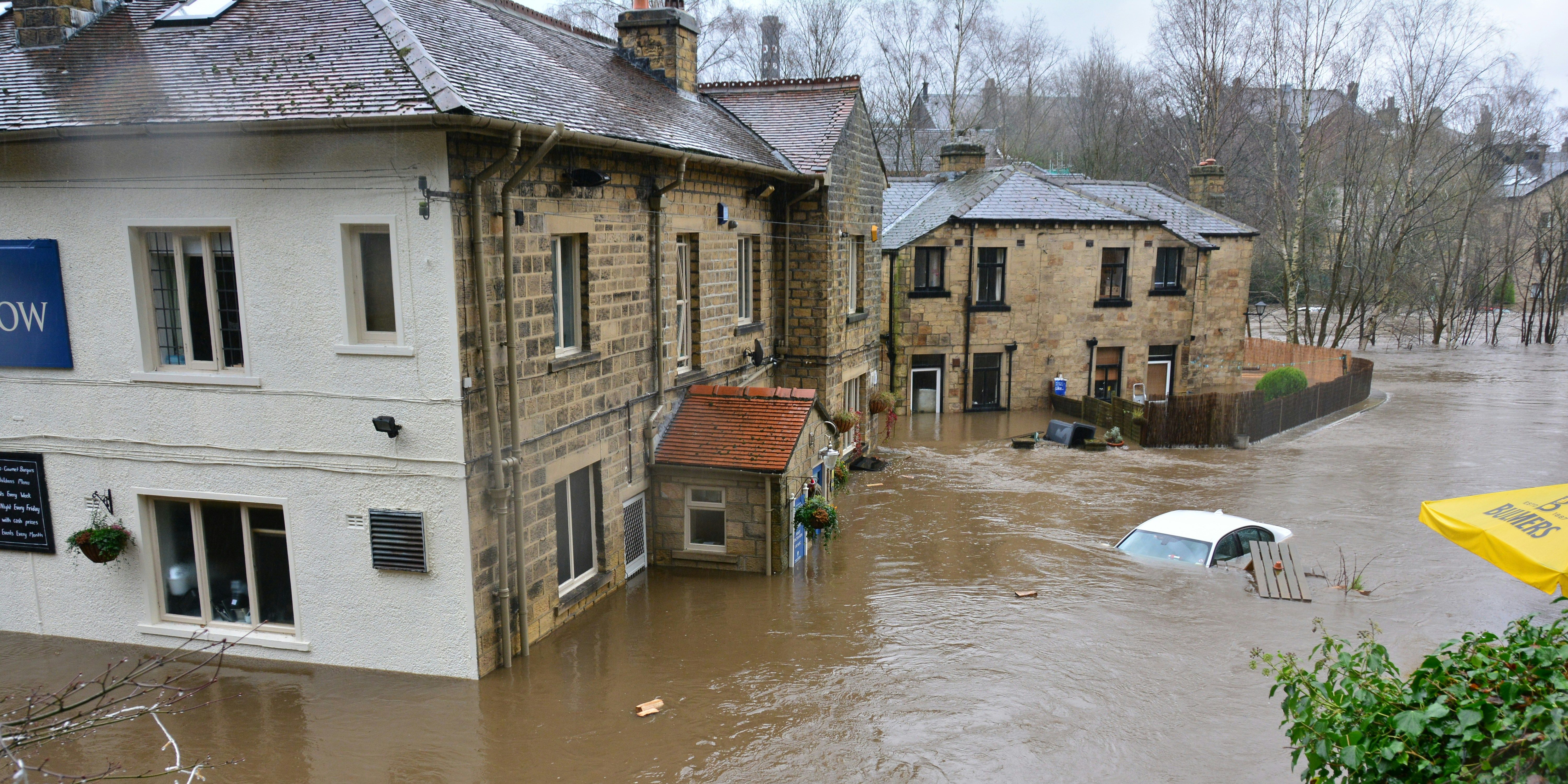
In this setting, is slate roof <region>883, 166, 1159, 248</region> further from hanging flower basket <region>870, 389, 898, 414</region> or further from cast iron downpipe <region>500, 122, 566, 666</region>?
cast iron downpipe <region>500, 122, 566, 666</region>

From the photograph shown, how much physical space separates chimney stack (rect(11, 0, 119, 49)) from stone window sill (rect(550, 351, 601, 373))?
20.6ft

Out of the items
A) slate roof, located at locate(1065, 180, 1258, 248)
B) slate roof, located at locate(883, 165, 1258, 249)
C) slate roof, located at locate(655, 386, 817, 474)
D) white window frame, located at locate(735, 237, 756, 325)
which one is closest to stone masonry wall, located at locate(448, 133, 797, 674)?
slate roof, located at locate(655, 386, 817, 474)

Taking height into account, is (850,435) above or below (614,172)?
below

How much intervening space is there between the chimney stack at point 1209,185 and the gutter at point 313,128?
2840 cm

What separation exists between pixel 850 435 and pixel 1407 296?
1435 inches

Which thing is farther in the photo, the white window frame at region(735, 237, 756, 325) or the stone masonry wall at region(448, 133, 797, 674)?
the white window frame at region(735, 237, 756, 325)

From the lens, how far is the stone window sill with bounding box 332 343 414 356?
9.03m

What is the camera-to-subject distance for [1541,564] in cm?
757

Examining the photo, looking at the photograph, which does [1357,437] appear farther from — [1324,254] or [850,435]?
[1324,254]

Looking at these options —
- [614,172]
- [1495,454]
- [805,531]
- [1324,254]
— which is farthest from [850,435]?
[1324,254]

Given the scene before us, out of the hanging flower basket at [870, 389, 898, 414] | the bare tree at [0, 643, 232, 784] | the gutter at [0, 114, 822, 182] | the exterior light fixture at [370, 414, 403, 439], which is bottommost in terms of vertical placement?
the bare tree at [0, 643, 232, 784]

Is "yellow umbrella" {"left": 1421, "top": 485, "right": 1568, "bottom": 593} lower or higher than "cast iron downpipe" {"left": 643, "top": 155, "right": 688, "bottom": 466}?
lower

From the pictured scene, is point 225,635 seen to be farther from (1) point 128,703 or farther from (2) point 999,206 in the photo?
(2) point 999,206

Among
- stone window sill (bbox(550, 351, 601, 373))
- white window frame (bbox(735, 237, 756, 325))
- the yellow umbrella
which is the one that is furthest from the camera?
white window frame (bbox(735, 237, 756, 325))
